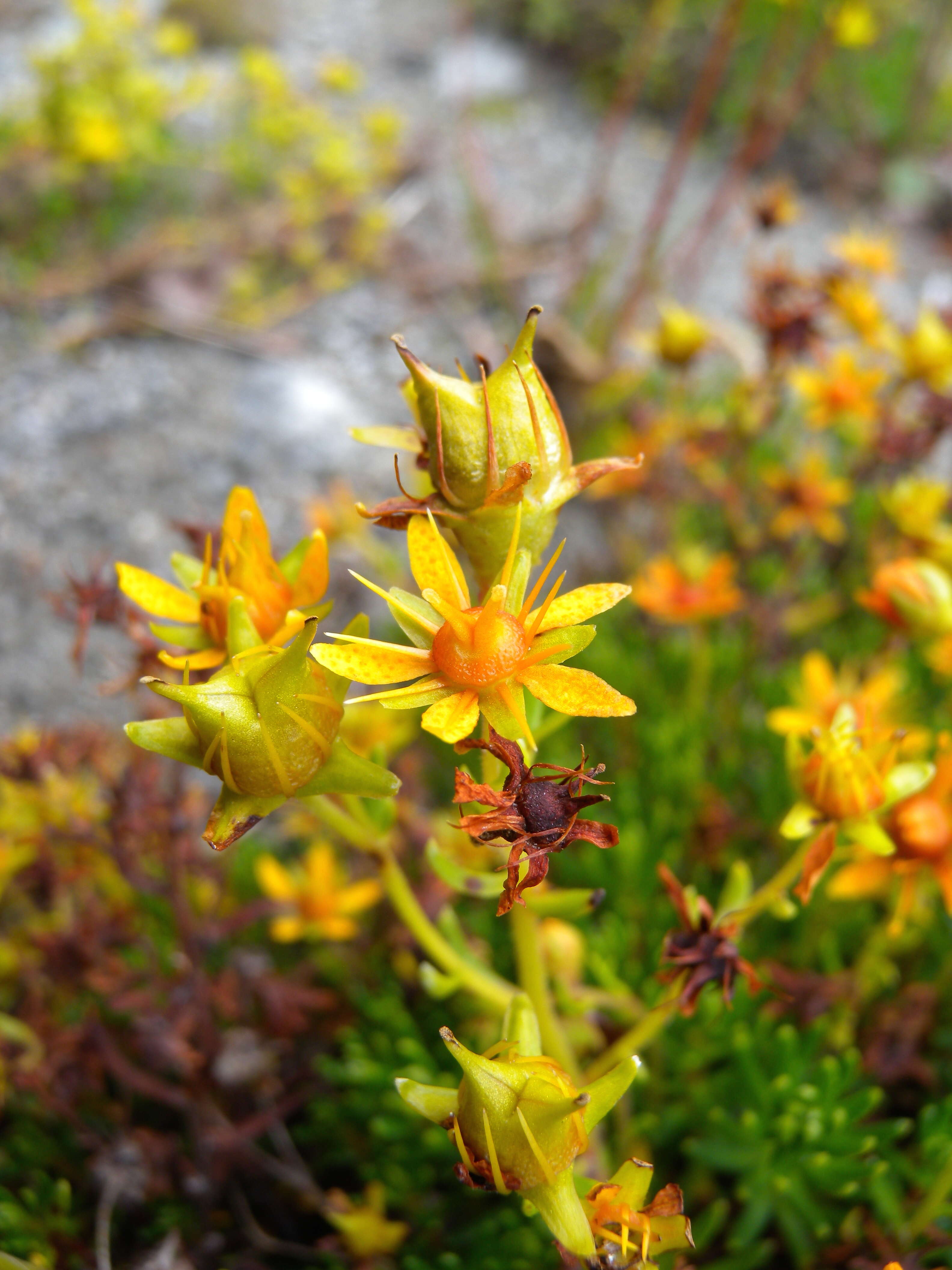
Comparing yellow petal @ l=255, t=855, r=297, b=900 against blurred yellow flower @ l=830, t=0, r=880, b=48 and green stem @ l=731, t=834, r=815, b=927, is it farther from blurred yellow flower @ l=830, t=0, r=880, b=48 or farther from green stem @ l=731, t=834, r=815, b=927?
blurred yellow flower @ l=830, t=0, r=880, b=48

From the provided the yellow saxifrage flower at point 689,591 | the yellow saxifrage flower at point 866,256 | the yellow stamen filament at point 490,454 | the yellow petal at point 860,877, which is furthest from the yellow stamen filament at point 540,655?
the yellow saxifrage flower at point 866,256

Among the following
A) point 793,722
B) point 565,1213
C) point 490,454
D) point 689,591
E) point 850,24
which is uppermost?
point 850,24

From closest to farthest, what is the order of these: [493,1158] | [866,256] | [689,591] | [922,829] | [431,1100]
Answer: [493,1158], [431,1100], [922,829], [689,591], [866,256]

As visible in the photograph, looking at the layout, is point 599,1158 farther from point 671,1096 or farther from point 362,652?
point 362,652

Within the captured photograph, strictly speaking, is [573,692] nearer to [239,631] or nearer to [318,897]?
[239,631]

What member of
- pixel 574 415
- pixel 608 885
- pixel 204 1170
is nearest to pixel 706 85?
pixel 574 415

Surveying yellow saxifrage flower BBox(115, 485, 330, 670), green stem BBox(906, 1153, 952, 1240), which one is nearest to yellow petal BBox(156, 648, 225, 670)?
yellow saxifrage flower BBox(115, 485, 330, 670)

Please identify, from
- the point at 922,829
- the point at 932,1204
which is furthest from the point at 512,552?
the point at 932,1204
